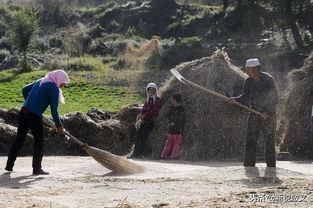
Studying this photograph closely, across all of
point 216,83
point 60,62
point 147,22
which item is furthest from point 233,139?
point 147,22

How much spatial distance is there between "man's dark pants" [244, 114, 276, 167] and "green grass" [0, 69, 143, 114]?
9267 millimetres

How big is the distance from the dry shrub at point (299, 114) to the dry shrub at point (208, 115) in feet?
3.71

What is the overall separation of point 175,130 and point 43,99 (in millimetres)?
3617

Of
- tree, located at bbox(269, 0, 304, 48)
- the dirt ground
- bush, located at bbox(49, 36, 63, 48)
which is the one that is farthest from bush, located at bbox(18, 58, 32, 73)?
the dirt ground

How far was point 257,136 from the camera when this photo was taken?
969 cm

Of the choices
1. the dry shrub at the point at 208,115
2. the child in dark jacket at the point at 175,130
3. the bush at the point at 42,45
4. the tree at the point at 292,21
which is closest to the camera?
the child in dark jacket at the point at 175,130

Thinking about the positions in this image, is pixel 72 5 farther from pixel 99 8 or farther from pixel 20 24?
pixel 20 24

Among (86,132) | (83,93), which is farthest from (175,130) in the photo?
(83,93)

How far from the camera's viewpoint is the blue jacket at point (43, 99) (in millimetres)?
9117

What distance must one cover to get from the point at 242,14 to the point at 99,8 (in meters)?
21.0

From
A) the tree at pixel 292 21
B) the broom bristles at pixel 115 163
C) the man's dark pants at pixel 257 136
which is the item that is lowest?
the broom bristles at pixel 115 163

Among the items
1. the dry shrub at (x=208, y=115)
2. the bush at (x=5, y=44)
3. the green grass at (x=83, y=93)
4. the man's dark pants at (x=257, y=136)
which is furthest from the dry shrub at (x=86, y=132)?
the bush at (x=5, y=44)

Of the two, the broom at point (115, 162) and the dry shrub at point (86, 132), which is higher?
the dry shrub at point (86, 132)

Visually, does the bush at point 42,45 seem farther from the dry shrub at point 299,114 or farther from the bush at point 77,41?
the dry shrub at point 299,114
